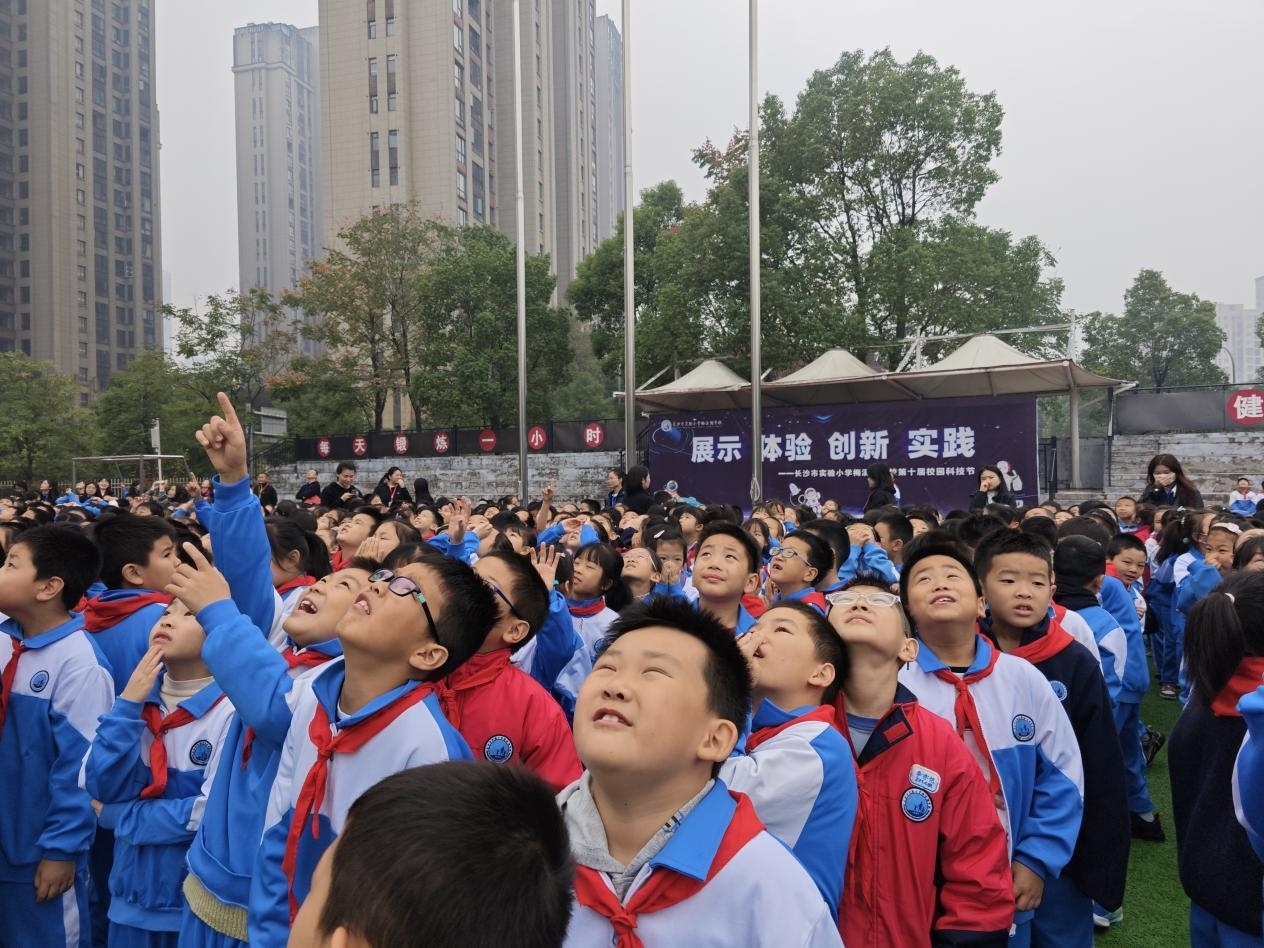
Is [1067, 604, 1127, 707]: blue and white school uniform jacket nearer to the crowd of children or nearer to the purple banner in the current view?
the crowd of children

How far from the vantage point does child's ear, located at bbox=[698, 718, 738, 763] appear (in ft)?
4.93

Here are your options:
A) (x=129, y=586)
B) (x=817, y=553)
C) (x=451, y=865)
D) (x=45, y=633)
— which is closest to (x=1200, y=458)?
(x=817, y=553)

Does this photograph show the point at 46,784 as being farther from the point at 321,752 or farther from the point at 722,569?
the point at 722,569

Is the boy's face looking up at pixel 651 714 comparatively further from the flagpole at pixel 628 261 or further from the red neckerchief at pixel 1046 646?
the flagpole at pixel 628 261

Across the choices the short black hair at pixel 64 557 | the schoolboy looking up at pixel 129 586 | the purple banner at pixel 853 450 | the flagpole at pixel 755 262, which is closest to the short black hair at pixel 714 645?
the schoolboy looking up at pixel 129 586

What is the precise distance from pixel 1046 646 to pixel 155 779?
2.59 m

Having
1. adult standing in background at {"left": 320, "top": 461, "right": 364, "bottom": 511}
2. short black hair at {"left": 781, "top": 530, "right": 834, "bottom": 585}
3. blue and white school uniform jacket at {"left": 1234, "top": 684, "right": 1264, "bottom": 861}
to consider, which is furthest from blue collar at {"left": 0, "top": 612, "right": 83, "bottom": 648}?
adult standing in background at {"left": 320, "top": 461, "right": 364, "bottom": 511}

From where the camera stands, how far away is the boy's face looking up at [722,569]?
3385 mm

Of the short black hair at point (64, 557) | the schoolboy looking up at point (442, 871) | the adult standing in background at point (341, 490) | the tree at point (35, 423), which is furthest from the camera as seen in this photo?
the tree at point (35, 423)

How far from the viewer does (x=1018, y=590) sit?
108 inches

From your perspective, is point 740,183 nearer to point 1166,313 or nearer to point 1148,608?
point 1148,608

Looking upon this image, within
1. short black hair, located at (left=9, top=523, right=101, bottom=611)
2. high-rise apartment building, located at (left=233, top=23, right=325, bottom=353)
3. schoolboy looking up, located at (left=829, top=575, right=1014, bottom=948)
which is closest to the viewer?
schoolboy looking up, located at (left=829, top=575, right=1014, bottom=948)

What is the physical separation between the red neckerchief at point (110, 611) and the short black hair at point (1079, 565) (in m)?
3.59

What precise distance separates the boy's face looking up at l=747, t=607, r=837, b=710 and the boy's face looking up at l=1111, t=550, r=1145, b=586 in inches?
138
